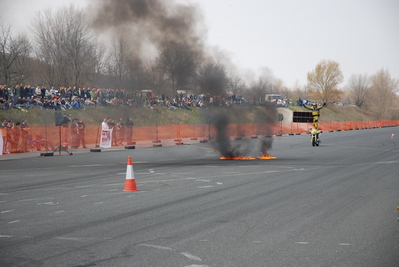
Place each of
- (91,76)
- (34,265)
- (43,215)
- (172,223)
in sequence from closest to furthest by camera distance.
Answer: (34,265) < (172,223) < (43,215) < (91,76)

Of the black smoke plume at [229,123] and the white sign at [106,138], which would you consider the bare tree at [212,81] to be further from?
the white sign at [106,138]

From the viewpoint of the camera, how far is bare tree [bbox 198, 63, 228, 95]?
2278 centimetres

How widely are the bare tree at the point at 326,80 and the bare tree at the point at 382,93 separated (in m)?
13.9

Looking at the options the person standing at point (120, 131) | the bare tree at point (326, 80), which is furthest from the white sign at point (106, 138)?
the bare tree at point (326, 80)

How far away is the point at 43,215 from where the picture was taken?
26.7 ft

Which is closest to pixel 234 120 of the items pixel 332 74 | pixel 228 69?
pixel 228 69

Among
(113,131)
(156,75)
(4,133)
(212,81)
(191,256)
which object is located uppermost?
(156,75)

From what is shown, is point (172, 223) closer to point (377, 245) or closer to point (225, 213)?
point (225, 213)

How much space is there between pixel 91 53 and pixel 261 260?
88.3 ft

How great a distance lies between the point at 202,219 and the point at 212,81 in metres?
15.7

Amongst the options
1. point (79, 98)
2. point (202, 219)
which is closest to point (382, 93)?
point (79, 98)

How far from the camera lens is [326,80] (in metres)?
102

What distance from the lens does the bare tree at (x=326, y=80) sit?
101500 mm

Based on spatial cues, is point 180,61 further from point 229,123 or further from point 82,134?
point 82,134
